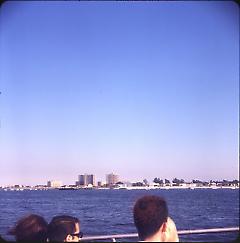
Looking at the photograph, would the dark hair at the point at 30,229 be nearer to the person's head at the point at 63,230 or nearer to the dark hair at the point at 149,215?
the person's head at the point at 63,230

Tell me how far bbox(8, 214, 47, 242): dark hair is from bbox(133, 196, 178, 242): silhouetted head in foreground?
1.69 feet

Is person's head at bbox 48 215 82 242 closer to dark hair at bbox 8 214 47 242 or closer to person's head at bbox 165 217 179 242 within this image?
dark hair at bbox 8 214 47 242

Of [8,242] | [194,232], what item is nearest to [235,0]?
[194,232]

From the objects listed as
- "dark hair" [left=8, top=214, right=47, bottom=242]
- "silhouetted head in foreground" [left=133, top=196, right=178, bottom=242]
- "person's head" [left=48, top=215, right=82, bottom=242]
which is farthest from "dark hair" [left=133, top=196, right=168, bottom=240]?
"dark hair" [left=8, top=214, right=47, bottom=242]

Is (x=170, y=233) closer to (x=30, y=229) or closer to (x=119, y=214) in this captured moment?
(x=30, y=229)

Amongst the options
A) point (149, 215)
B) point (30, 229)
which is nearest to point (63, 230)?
point (30, 229)

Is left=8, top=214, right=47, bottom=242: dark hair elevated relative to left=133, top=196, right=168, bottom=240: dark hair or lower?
lower

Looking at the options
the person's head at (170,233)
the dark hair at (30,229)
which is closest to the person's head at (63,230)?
the dark hair at (30,229)

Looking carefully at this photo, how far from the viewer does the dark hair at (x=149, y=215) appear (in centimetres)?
178

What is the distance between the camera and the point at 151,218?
1.77m

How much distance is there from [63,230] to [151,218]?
1.71 feet

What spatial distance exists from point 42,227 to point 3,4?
1401mm

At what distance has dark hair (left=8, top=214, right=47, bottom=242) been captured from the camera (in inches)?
76.3

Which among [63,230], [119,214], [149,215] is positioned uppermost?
[149,215]
